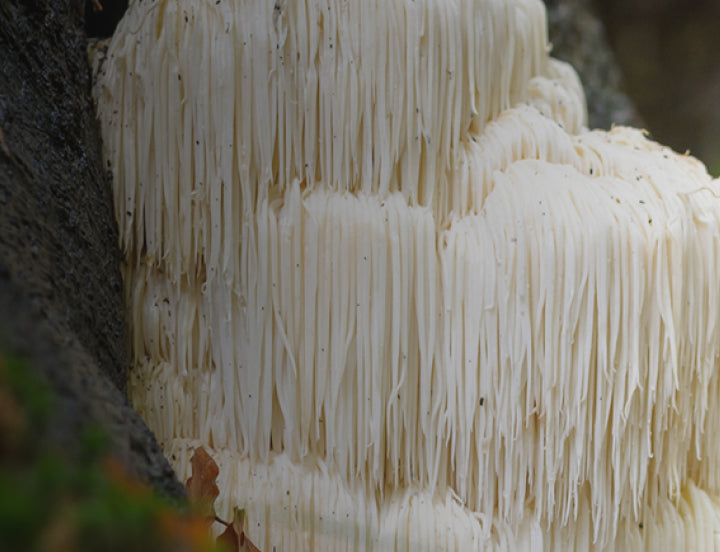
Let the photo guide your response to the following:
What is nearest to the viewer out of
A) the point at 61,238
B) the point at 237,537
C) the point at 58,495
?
the point at 58,495

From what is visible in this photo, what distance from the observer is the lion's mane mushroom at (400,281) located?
4.75ft

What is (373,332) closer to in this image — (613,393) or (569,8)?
(613,393)

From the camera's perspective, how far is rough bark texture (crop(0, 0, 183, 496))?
2.27 feet

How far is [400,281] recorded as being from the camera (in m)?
1.49

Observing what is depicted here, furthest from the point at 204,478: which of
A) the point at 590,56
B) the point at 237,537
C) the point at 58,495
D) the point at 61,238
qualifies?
the point at 590,56

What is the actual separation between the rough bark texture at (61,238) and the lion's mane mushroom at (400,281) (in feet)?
0.40

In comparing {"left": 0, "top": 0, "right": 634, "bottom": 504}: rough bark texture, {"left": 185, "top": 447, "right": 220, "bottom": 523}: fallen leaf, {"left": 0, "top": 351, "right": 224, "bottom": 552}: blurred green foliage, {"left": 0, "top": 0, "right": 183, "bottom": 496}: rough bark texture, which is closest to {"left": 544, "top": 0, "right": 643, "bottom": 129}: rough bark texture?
{"left": 0, "top": 0, "right": 634, "bottom": 504}: rough bark texture

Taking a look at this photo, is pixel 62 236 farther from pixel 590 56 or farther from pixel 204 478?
pixel 590 56

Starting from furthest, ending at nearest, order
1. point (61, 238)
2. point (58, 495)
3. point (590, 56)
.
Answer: point (590, 56)
point (61, 238)
point (58, 495)

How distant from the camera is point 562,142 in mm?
1654

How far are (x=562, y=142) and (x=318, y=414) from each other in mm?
944

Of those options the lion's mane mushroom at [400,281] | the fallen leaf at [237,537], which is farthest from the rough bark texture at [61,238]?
the fallen leaf at [237,537]

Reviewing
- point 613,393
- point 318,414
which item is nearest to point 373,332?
point 318,414

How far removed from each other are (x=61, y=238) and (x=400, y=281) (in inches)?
28.9
